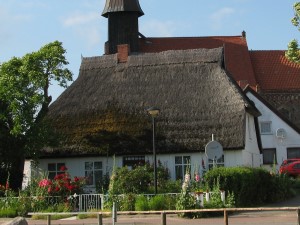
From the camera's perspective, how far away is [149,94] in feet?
119

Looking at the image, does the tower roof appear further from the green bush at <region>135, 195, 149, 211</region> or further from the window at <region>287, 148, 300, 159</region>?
the green bush at <region>135, 195, 149, 211</region>

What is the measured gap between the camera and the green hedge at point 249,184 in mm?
26984

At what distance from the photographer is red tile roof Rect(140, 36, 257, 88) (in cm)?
6462

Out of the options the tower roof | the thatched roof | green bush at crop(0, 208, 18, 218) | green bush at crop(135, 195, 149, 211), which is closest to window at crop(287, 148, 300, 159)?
the thatched roof

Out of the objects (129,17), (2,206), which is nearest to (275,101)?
(129,17)

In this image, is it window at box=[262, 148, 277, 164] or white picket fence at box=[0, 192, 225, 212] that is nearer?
white picket fence at box=[0, 192, 225, 212]

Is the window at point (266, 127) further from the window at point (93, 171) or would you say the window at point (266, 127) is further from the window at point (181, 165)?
the window at point (93, 171)

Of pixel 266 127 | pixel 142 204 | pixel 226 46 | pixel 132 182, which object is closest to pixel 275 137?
pixel 266 127

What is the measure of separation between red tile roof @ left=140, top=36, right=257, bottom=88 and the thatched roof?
86.7 ft

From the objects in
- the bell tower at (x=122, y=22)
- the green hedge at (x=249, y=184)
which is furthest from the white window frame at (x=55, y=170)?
the bell tower at (x=122, y=22)

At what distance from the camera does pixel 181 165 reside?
33.1 meters

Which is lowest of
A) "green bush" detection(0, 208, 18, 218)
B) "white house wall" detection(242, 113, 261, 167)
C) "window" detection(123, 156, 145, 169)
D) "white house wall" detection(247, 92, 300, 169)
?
"green bush" detection(0, 208, 18, 218)

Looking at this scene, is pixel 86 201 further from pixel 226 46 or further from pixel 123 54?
pixel 226 46

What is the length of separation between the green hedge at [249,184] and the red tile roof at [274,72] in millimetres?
35018
